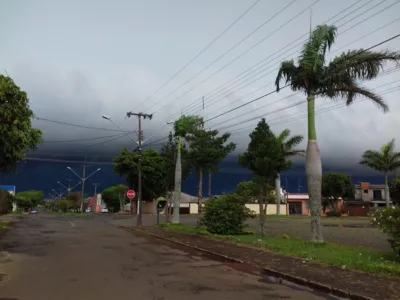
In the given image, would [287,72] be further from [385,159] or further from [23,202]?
[23,202]

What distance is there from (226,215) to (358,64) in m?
10.7

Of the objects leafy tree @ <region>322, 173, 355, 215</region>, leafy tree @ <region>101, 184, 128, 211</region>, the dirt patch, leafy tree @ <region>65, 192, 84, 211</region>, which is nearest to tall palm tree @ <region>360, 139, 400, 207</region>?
leafy tree @ <region>322, 173, 355, 215</region>

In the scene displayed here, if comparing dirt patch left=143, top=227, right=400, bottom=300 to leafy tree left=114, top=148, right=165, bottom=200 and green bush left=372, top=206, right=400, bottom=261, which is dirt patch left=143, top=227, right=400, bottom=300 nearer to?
green bush left=372, top=206, right=400, bottom=261

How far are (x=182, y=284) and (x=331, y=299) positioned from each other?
335 centimetres

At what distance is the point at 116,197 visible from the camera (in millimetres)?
107812

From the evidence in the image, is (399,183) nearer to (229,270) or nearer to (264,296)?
(229,270)

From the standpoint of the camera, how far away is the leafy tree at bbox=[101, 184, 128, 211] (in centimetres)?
10188

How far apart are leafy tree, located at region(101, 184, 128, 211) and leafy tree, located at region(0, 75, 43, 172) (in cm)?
8413

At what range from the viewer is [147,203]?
75.8 m

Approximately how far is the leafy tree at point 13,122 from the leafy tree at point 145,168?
44.2 metres

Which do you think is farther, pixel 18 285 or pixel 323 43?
pixel 323 43

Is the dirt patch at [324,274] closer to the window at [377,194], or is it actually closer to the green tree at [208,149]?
the green tree at [208,149]

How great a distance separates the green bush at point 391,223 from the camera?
477 inches

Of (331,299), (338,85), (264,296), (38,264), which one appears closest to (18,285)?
(38,264)
